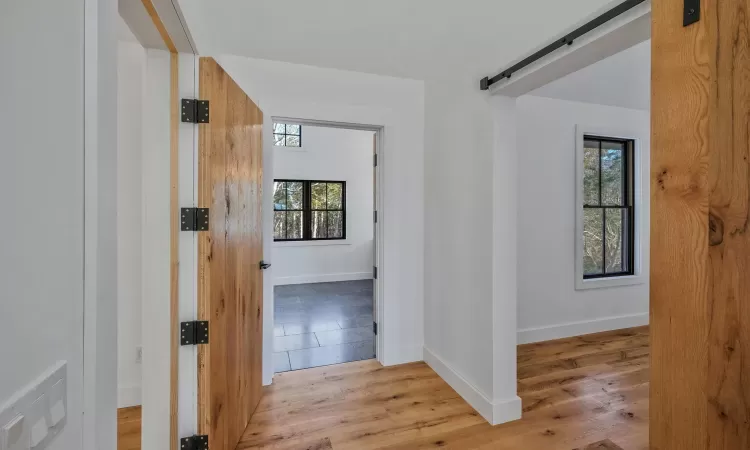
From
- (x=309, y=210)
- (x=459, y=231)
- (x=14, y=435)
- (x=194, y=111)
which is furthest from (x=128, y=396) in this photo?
(x=309, y=210)

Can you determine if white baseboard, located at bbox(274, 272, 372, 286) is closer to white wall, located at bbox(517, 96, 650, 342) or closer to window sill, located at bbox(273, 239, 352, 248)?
window sill, located at bbox(273, 239, 352, 248)

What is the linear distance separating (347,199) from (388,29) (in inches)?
177

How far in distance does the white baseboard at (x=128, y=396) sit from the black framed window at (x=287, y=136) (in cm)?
447

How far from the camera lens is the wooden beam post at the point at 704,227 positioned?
774 millimetres

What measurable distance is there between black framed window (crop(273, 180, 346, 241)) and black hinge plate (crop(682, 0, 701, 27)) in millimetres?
5626

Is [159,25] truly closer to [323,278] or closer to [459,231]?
[459,231]

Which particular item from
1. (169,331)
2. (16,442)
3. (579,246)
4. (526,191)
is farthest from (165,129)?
(579,246)

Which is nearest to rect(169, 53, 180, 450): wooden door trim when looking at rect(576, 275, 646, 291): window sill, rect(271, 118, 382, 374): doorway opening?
rect(271, 118, 382, 374): doorway opening

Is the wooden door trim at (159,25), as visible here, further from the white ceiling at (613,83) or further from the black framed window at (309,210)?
the black framed window at (309,210)

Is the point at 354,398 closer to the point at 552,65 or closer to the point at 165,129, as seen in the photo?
the point at 165,129

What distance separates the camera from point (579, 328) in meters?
3.38

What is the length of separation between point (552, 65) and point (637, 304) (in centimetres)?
345

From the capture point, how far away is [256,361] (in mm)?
2107

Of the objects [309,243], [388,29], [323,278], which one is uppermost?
[388,29]
